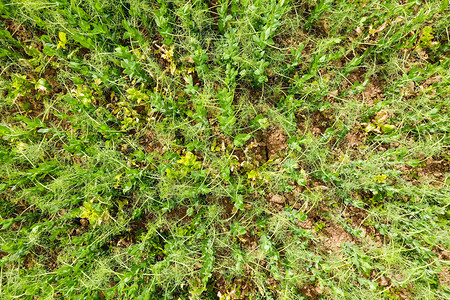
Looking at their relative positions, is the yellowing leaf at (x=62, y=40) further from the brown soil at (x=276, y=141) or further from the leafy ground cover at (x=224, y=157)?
the brown soil at (x=276, y=141)

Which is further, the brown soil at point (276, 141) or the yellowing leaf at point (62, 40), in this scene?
the brown soil at point (276, 141)

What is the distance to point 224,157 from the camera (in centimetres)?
226

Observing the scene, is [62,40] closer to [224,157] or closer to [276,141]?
[224,157]

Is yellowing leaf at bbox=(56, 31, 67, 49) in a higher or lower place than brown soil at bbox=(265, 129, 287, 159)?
higher

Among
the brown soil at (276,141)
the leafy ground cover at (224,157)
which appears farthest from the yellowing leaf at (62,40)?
the brown soil at (276,141)

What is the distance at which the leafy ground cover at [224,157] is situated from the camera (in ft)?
7.07

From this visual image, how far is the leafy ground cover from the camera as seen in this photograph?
7.07ft

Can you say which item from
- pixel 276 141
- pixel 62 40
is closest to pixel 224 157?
pixel 276 141

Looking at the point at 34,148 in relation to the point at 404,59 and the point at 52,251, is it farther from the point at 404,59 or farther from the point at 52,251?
the point at 404,59

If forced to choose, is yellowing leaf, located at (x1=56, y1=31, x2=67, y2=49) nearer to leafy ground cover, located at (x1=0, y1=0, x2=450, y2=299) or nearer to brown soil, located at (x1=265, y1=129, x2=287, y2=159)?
leafy ground cover, located at (x1=0, y1=0, x2=450, y2=299)

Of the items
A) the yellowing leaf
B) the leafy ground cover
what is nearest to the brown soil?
the leafy ground cover

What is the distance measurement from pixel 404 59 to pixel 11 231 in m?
4.36

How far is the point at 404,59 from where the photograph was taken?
2373mm

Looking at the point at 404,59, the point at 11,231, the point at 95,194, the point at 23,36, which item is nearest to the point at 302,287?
the point at 95,194
